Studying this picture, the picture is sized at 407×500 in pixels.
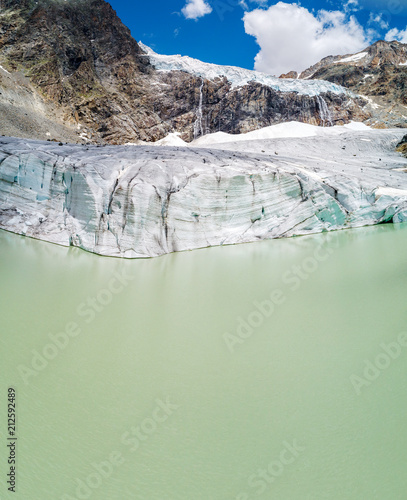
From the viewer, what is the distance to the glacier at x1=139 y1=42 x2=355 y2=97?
33.8 m

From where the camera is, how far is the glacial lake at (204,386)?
2043 millimetres

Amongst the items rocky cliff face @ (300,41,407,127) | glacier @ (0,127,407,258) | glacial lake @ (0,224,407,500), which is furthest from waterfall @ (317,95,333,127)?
glacial lake @ (0,224,407,500)

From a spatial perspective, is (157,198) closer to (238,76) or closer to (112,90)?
(112,90)

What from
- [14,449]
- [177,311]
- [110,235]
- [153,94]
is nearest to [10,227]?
[110,235]

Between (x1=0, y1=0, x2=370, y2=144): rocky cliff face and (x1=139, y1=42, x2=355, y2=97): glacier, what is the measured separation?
0.39m

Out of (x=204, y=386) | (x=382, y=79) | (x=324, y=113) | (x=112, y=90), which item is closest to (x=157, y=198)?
(x=204, y=386)

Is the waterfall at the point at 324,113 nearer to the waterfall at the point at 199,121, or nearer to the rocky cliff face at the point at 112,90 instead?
the rocky cliff face at the point at 112,90

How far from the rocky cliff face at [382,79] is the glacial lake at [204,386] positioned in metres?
31.8

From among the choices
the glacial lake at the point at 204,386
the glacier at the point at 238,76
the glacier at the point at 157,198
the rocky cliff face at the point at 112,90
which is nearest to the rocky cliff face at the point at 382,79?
the rocky cliff face at the point at 112,90

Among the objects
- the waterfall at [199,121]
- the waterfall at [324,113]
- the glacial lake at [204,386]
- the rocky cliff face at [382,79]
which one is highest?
the rocky cliff face at [382,79]

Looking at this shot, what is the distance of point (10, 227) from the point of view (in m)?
8.19

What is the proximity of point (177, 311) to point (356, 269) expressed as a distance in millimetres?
3739

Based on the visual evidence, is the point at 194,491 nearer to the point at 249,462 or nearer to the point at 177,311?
the point at 249,462

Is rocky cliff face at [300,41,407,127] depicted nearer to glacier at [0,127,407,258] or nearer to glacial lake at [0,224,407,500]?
glacier at [0,127,407,258]
